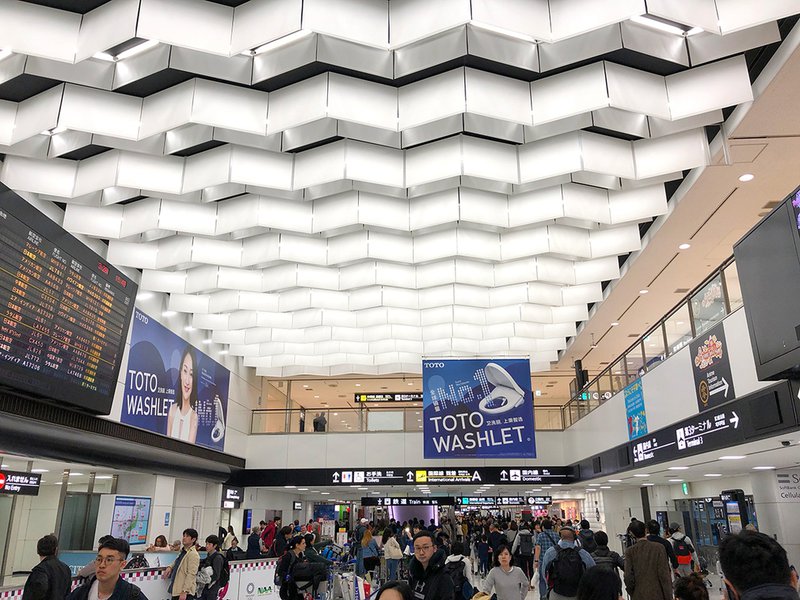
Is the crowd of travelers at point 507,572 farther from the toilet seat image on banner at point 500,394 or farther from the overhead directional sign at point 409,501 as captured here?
the overhead directional sign at point 409,501

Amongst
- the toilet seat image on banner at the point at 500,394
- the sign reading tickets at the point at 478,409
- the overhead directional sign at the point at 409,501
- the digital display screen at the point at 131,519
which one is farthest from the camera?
the overhead directional sign at the point at 409,501

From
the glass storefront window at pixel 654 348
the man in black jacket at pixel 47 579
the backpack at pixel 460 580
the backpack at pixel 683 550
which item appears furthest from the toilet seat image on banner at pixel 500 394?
the man in black jacket at pixel 47 579

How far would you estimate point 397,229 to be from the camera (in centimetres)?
889

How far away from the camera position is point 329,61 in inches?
218

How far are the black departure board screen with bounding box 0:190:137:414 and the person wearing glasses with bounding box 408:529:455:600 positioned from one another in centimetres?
536

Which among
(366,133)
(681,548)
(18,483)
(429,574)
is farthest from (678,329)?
(18,483)

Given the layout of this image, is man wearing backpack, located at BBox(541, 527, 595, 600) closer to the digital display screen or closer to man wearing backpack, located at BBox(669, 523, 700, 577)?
man wearing backpack, located at BBox(669, 523, 700, 577)

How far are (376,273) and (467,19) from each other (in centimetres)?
633

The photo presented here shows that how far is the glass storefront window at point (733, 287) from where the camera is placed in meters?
6.93

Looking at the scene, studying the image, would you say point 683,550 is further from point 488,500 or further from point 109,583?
point 488,500

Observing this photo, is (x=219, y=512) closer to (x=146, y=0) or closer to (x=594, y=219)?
(x=594, y=219)

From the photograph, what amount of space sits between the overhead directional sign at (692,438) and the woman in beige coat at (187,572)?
21.0 ft

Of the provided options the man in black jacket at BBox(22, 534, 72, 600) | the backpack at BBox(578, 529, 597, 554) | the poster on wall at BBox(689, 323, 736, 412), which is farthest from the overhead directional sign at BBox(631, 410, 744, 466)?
the man in black jacket at BBox(22, 534, 72, 600)

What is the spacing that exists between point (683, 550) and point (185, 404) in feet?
33.8
